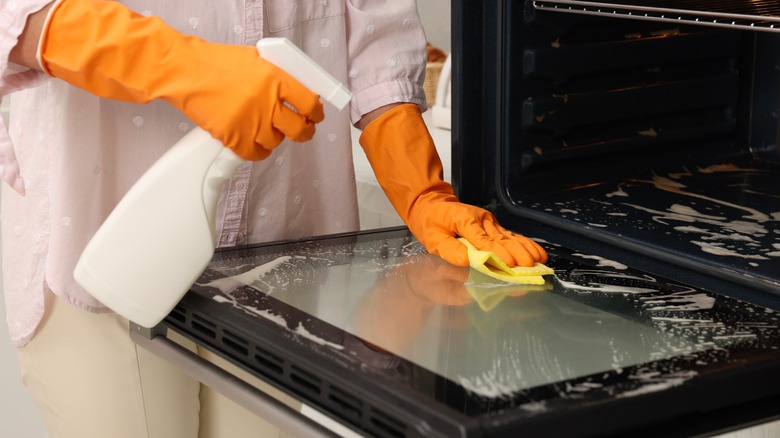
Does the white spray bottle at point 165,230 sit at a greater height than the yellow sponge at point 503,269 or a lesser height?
greater

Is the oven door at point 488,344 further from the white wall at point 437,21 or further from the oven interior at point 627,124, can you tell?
the white wall at point 437,21

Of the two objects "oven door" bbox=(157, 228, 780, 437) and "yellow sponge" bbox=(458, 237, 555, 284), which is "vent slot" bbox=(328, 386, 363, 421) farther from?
"yellow sponge" bbox=(458, 237, 555, 284)

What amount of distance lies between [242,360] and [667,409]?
1.47 feet

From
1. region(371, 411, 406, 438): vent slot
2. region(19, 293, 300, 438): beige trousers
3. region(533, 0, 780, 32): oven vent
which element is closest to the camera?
region(371, 411, 406, 438): vent slot

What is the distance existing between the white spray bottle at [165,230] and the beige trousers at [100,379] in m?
0.29

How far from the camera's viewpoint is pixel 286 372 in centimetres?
94

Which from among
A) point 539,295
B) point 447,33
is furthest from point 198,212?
point 447,33

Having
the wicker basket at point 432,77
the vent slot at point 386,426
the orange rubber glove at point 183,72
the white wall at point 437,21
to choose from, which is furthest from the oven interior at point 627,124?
the white wall at point 437,21

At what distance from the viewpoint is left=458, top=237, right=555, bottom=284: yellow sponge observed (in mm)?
1180

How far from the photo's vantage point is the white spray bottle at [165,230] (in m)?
1.09

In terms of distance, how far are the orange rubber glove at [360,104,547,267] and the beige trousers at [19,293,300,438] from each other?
0.35 m

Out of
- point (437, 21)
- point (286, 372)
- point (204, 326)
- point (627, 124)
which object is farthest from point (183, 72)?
point (437, 21)

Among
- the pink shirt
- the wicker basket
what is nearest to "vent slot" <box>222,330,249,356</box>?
the pink shirt

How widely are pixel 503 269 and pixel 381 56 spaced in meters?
0.48
